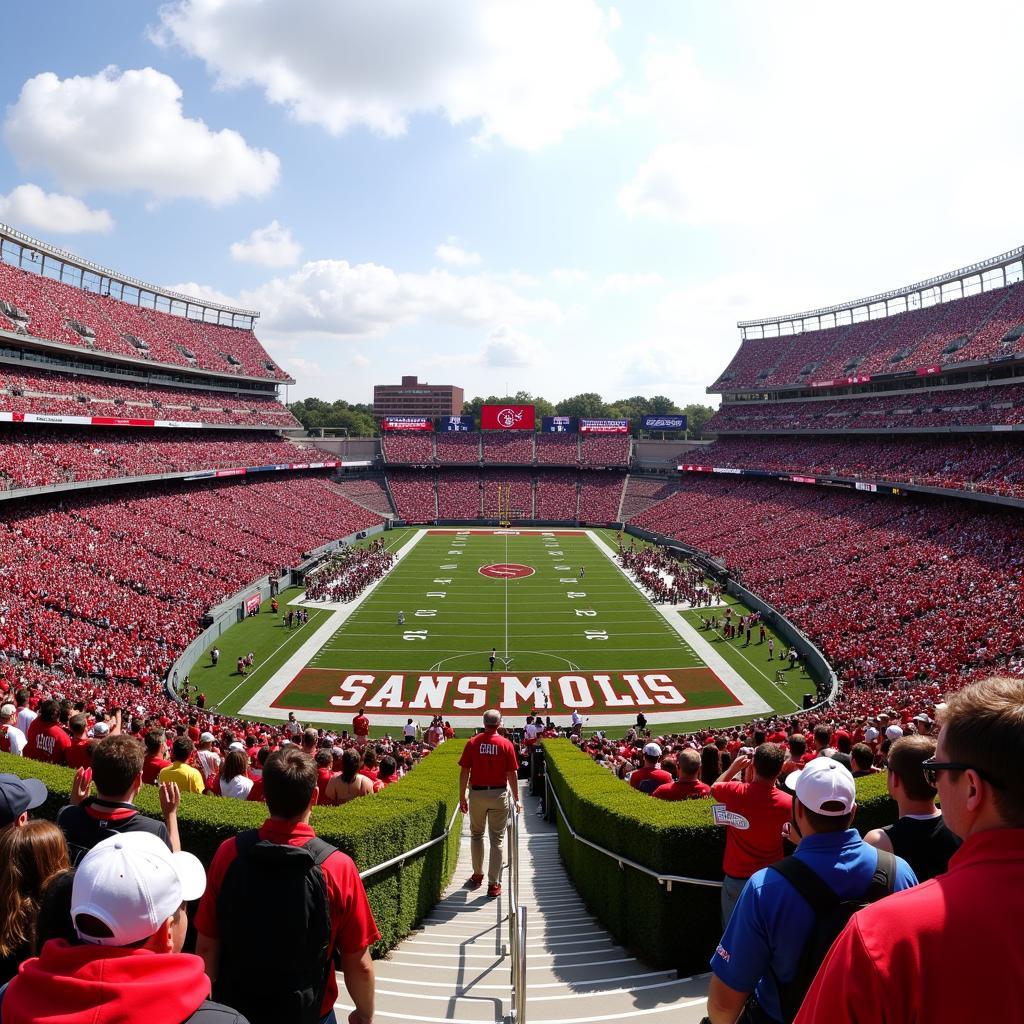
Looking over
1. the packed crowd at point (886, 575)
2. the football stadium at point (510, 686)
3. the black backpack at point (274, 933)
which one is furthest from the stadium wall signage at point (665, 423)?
the black backpack at point (274, 933)

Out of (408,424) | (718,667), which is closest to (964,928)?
(718,667)

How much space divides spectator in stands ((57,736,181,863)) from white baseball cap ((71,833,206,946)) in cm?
191

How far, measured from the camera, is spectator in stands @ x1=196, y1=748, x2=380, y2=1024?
3240mm

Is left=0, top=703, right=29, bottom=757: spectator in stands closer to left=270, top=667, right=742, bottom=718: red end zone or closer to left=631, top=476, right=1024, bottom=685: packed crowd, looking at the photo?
left=270, top=667, right=742, bottom=718: red end zone

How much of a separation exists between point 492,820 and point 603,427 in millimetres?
76620

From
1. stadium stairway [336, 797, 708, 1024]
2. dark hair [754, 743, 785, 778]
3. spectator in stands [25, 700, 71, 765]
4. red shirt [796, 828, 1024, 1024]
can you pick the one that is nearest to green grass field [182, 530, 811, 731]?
spectator in stands [25, 700, 71, 765]

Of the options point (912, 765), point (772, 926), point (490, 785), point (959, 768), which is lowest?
point (490, 785)

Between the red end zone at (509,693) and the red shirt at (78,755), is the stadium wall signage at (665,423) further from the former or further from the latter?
the red shirt at (78,755)

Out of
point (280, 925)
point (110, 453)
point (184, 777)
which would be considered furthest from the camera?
point (110, 453)

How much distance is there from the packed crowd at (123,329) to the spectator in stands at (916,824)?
4698cm

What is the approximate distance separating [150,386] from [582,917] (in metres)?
55.9

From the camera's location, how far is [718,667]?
3053cm

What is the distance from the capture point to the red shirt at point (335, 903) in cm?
338

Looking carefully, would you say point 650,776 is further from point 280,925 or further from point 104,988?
point 104,988
